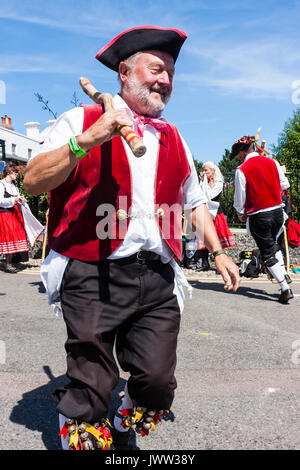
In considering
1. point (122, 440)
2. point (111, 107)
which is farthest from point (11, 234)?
point (111, 107)

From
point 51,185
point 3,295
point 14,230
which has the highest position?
point 51,185

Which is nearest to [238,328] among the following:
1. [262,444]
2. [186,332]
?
[186,332]

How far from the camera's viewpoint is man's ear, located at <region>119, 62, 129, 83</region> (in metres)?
2.39

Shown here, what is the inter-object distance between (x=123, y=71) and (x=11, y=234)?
Result: 7.71m

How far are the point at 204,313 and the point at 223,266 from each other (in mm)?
3293

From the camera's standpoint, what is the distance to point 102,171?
7.16 ft

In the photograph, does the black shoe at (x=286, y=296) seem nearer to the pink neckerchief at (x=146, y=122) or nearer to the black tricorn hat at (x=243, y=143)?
the black tricorn hat at (x=243, y=143)

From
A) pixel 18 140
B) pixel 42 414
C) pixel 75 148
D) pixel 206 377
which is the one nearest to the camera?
pixel 75 148

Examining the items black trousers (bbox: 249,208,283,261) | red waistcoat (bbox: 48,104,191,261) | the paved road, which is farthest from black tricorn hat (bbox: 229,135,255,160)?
red waistcoat (bbox: 48,104,191,261)

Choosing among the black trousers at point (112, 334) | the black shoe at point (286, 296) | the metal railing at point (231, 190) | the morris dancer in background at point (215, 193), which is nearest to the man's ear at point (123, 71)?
the black trousers at point (112, 334)

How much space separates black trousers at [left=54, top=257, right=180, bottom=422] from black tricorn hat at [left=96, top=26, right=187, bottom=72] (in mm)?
1024

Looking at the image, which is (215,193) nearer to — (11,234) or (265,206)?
(265,206)

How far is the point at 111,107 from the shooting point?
209 centimetres
